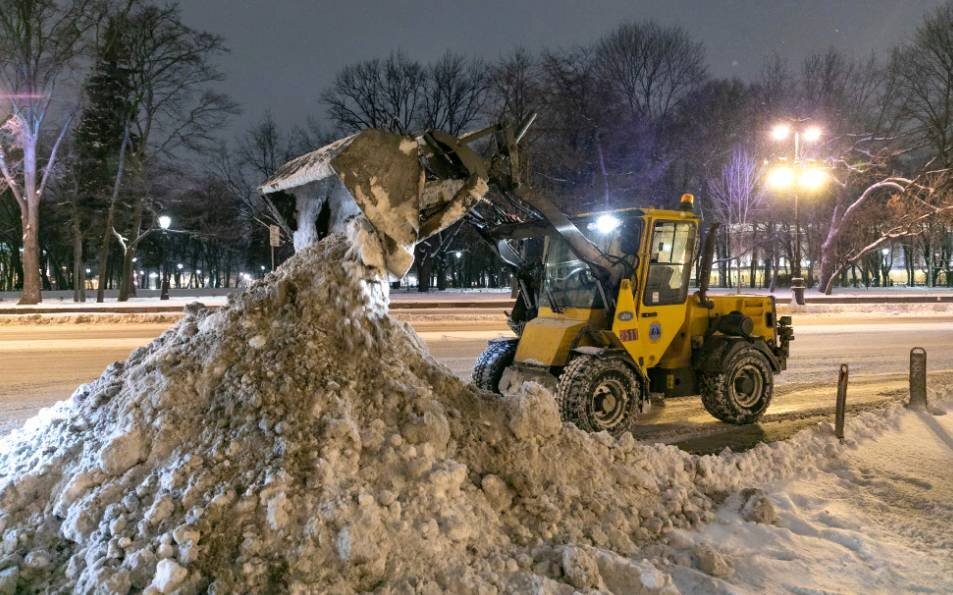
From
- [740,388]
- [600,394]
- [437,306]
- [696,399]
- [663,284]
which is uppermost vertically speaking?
[663,284]

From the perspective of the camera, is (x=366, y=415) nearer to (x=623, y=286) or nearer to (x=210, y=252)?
(x=623, y=286)

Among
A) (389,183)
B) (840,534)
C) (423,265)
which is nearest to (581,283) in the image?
(389,183)

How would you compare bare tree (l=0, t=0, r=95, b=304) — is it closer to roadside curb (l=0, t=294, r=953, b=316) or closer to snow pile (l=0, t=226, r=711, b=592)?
roadside curb (l=0, t=294, r=953, b=316)

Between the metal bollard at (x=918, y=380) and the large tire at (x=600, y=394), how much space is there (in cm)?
380

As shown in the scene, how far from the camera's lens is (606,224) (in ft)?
23.9

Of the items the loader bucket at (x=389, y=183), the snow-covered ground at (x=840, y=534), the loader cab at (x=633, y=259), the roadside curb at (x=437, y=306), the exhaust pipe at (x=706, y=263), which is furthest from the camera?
the roadside curb at (x=437, y=306)

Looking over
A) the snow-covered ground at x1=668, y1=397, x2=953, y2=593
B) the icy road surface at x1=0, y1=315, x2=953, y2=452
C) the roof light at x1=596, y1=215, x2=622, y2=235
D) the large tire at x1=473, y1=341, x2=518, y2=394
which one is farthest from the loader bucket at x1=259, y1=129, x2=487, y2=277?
the icy road surface at x1=0, y1=315, x2=953, y2=452

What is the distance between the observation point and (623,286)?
22.7 feet

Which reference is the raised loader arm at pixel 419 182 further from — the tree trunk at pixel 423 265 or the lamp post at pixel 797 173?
the tree trunk at pixel 423 265

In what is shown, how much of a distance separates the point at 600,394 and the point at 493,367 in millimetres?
1470

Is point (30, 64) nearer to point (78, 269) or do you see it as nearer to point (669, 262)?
point (78, 269)

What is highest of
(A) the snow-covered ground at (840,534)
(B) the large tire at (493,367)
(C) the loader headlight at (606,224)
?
(C) the loader headlight at (606,224)

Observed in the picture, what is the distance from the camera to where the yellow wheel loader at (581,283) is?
5.20 metres

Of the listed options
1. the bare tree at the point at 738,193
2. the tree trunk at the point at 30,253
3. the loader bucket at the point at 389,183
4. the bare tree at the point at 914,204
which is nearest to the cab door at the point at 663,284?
the loader bucket at the point at 389,183
